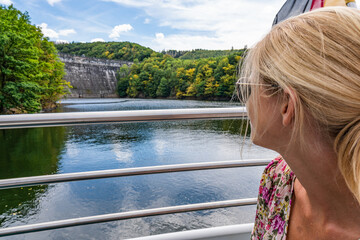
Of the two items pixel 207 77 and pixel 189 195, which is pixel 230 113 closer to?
pixel 189 195

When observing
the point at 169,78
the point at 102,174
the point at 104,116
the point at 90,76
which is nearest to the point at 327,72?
the point at 104,116

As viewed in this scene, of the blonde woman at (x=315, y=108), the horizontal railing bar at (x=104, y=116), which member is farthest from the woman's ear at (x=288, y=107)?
the horizontal railing bar at (x=104, y=116)

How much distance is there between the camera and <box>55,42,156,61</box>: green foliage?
65.3m

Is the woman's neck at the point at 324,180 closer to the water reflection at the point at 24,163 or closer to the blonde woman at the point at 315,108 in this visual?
the blonde woman at the point at 315,108

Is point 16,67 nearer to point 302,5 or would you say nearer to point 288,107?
point 302,5

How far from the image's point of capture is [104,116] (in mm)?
848

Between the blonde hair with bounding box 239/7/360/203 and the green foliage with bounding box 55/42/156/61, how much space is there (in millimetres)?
69692

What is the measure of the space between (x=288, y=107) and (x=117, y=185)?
1081 cm

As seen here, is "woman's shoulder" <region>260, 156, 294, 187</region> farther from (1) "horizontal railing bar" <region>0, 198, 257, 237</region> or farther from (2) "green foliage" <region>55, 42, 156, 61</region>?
(2) "green foliage" <region>55, 42, 156, 61</region>

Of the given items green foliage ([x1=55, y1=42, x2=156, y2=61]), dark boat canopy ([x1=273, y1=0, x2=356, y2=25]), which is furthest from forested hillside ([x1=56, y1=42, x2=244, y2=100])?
dark boat canopy ([x1=273, y1=0, x2=356, y2=25])

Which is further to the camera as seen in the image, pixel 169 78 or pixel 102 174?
pixel 169 78

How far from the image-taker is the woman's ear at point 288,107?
464mm

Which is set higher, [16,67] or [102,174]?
[16,67]

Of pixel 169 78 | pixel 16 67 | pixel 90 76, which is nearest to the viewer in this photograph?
pixel 16 67
